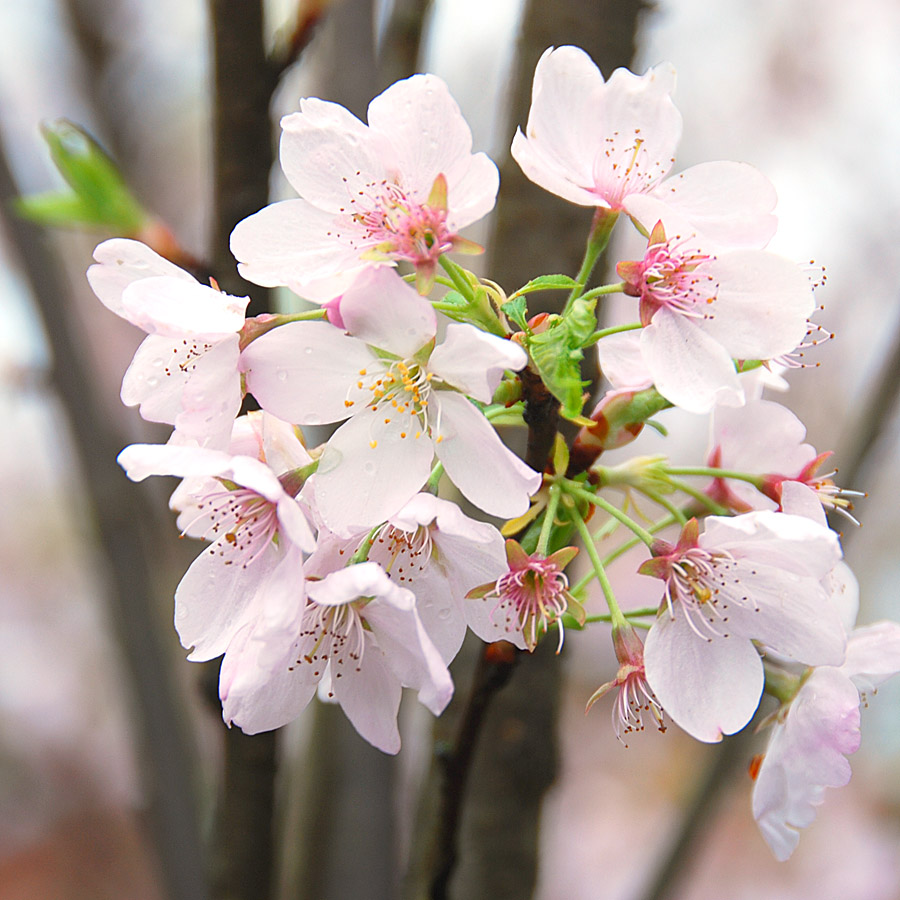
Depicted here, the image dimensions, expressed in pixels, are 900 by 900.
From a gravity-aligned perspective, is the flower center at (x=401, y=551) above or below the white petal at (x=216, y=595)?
above

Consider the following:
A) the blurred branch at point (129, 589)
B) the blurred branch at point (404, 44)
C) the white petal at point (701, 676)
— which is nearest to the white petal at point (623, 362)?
the white petal at point (701, 676)

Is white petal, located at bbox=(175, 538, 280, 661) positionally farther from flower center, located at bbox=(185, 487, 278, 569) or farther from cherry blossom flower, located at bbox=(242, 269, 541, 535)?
cherry blossom flower, located at bbox=(242, 269, 541, 535)

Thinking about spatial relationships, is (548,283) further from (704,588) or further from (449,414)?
(704,588)

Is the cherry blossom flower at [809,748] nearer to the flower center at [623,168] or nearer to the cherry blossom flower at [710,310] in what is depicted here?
the cherry blossom flower at [710,310]

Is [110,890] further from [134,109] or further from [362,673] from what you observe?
[362,673]

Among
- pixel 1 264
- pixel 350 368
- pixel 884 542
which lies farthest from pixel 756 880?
A: pixel 1 264

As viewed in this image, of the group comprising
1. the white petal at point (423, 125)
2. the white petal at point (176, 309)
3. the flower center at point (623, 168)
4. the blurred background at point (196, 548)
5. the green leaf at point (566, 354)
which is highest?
the white petal at point (423, 125)
